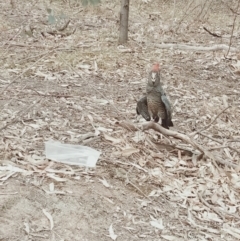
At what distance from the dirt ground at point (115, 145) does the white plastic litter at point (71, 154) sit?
5 centimetres

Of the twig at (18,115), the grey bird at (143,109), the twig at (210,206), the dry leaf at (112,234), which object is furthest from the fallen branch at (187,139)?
the dry leaf at (112,234)

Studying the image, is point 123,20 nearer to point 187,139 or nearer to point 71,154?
point 187,139

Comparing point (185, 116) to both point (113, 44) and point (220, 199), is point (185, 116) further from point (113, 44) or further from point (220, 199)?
point (113, 44)

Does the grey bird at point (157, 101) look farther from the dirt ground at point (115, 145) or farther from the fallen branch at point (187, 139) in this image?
the fallen branch at point (187, 139)

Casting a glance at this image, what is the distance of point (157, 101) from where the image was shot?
4410 mm

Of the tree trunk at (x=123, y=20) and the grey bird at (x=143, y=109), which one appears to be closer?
the grey bird at (x=143, y=109)

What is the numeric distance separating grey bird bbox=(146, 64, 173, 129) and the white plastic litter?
89cm

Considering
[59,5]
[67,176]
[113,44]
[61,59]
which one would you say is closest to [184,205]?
[67,176]

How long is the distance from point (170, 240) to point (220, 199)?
2.31 ft

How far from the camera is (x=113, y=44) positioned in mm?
7621

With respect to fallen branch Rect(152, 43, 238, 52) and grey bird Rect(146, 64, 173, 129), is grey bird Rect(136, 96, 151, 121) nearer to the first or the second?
grey bird Rect(146, 64, 173, 129)

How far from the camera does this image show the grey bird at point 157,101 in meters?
4.37

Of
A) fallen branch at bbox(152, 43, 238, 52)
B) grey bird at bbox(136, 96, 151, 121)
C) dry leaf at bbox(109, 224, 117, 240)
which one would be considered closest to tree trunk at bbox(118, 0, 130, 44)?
fallen branch at bbox(152, 43, 238, 52)

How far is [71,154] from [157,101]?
111 centimetres
